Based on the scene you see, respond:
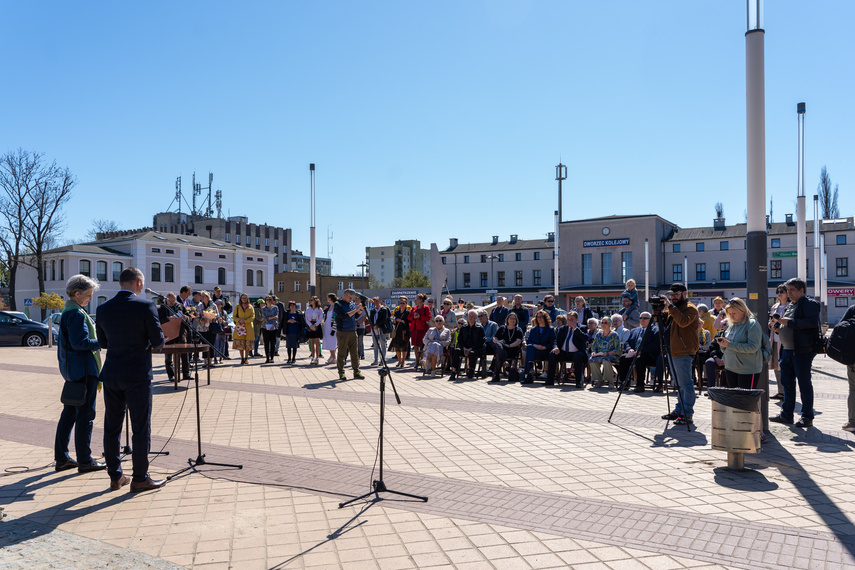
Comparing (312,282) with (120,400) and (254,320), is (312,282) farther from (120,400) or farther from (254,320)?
(120,400)

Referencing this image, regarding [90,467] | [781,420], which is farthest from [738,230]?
[90,467]

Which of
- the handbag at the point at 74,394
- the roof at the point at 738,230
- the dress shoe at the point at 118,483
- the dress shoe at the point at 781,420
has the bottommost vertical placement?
the dress shoe at the point at 781,420

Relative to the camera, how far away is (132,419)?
558 centimetres

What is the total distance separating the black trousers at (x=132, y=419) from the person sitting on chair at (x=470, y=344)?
9174mm

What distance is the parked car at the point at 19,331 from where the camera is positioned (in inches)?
1059

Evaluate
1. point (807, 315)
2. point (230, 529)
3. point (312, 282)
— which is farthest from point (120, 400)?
point (312, 282)

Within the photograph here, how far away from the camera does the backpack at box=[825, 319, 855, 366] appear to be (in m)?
7.52

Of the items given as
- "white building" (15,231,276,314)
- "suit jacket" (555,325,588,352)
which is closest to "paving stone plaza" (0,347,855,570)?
"suit jacket" (555,325,588,352)

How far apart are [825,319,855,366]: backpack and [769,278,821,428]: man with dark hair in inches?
14.1

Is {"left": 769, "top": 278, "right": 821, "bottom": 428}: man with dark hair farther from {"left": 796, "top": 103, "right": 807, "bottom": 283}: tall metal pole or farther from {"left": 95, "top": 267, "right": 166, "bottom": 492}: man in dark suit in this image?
{"left": 796, "top": 103, "right": 807, "bottom": 283}: tall metal pole

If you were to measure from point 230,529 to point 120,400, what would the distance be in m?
1.88

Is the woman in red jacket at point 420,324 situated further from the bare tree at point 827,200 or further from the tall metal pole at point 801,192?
the bare tree at point 827,200

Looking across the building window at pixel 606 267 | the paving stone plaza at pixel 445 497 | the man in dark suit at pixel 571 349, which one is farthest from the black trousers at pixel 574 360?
the building window at pixel 606 267

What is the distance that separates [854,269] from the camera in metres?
59.2
